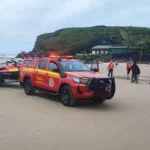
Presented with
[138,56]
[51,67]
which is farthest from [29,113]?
[138,56]

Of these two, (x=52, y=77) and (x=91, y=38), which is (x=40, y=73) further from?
(x=91, y=38)

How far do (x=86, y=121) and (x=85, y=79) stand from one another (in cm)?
280

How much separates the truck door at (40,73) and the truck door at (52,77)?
317 millimetres

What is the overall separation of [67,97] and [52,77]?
133cm

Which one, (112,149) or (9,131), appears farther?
(9,131)

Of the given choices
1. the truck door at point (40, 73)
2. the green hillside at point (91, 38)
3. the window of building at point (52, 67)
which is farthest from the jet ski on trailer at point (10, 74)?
the green hillside at point (91, 38)

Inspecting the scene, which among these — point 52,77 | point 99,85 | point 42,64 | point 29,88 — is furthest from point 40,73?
point 99,85

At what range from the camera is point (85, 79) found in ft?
39.5

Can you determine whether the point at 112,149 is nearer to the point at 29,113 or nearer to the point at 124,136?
the point at 124,136

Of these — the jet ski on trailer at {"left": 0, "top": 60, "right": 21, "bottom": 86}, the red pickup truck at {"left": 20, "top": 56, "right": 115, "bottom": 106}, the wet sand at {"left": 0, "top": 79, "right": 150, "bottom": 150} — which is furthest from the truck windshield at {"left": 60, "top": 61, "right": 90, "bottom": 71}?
the jet ski on trailer at {"left": 0, "top": 60, "right": 21, "bottom": 86}

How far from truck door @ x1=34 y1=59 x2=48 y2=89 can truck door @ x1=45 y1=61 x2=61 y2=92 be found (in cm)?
32

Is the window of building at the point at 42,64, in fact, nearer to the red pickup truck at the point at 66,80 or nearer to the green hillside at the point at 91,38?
the red pickup truck at the point at 66,80

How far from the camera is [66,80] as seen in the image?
40.8 feet

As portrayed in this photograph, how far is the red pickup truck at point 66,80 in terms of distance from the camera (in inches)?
471
